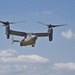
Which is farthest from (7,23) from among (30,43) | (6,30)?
(30,43)

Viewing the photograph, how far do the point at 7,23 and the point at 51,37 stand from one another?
12.7 meters

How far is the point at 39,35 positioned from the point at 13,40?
819 cm

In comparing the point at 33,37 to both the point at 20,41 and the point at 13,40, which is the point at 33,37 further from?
the point at 13,40

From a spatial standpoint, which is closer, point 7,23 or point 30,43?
point 30,43

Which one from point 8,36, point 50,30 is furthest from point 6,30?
point 50,30

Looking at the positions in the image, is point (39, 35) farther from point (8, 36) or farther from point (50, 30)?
point (8, 36)

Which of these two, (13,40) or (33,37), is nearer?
(33,37)

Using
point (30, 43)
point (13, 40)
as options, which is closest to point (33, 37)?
point (30, 43)

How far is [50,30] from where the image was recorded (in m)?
114

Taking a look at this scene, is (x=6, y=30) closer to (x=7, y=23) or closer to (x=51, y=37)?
(x=7, y=23)

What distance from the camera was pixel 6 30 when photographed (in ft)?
366

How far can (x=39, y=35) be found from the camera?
4599 inches

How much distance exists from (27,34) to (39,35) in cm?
326

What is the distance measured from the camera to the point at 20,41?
11300cm
